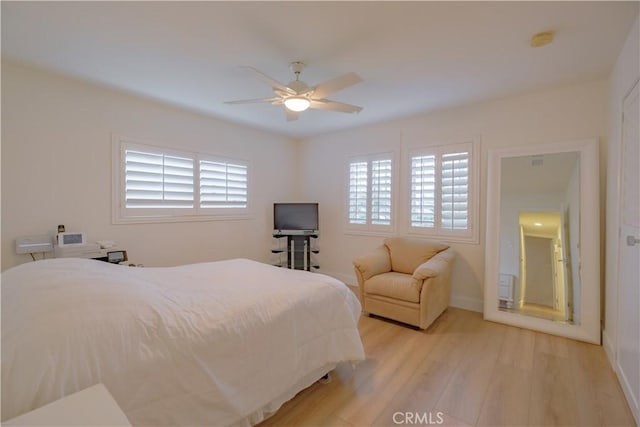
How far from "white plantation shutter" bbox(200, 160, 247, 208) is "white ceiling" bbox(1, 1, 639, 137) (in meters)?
1.17

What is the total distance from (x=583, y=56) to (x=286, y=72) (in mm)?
2582

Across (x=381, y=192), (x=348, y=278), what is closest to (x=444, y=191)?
(x=381, y=192)

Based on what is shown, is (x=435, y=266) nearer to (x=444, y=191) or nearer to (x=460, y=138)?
(x=444, y=191)

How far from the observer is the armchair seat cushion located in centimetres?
298

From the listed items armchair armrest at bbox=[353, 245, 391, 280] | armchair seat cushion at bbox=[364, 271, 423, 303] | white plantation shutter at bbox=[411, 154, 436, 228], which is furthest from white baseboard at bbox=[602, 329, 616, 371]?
armchair armrest at bbox=[353, 245, 391, 280]

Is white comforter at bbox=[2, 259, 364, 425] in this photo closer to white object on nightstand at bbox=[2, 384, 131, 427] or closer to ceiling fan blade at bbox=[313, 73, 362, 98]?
white object on nightstand at bbox=[2, 384, 131, 427]

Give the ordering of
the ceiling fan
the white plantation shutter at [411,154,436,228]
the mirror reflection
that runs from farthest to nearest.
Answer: the white plantation shutter at [411,154,436,228]
the mirror reflection
the ceiling fan

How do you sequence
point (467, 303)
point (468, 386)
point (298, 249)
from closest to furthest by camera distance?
point (468, 386)
point (467, 303)
point (298, 249)

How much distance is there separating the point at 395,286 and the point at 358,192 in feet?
6.27

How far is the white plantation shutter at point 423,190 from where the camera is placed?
3.88 metres

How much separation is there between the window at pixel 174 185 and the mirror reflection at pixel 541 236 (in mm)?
3678

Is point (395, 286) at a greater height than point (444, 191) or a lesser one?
lesser

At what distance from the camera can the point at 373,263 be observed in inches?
137

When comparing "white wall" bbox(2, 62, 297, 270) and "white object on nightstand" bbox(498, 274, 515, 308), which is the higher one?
"white wall" bbox(2, 62, 297, 270)
